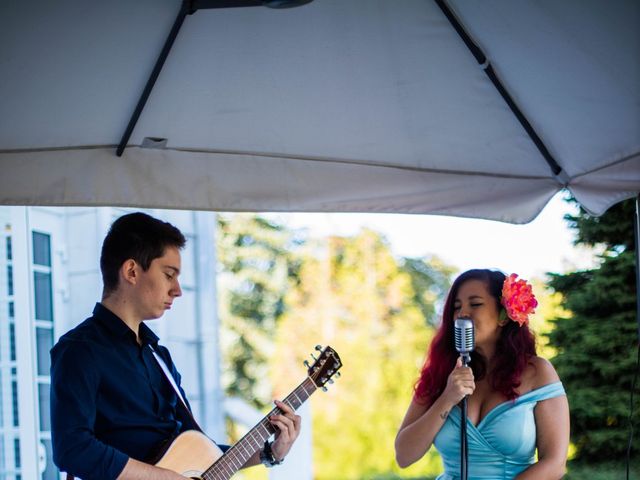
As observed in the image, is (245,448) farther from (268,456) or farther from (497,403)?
(497,403)

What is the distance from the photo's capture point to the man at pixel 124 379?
333 centimetres

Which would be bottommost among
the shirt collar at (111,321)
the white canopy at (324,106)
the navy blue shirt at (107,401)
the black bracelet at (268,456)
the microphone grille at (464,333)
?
the black bracelet at (268,456)

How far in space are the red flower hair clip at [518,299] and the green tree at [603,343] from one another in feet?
10.1

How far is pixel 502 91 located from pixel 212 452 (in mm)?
1777

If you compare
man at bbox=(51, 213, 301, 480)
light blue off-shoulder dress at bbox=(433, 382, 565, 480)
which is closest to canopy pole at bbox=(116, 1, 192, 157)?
man at bbox=(51, 213, 301, 480)

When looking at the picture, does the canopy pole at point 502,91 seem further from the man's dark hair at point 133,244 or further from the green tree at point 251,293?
the green tree at point 251,293

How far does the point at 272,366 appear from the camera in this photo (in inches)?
790

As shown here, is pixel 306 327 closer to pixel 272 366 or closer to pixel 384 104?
pixel 272 366

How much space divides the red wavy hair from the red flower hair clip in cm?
15

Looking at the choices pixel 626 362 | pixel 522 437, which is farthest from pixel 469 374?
pixel 626 362

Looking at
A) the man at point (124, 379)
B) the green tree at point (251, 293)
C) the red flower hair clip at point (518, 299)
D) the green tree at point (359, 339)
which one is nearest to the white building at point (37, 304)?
the man at point (124, 379)

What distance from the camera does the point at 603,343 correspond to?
7031 millimetres

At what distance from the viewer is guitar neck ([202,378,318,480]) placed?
378 cm

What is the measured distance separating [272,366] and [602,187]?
53.6 ft
